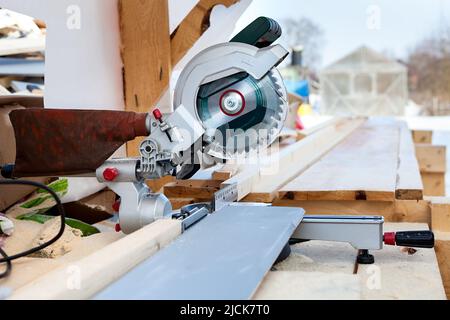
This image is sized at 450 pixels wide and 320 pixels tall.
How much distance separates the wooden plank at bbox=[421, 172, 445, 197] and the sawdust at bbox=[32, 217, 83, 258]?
345cm

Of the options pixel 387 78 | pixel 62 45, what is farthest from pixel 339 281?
pixel 387 78

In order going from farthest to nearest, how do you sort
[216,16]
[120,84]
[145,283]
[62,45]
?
[216,16] → [120,84] → [62,45] → [145,283]

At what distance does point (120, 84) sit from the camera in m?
2.98

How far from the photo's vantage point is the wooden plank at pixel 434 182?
477 centimetres

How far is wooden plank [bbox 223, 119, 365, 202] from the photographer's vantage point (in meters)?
2.23

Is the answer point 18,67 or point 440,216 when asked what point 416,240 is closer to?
point 440,216

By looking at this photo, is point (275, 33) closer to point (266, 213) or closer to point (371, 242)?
point (266, 213)

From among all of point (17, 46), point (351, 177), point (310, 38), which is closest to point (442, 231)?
point (351, 177)

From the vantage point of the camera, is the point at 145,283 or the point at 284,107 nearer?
the point at 145,283

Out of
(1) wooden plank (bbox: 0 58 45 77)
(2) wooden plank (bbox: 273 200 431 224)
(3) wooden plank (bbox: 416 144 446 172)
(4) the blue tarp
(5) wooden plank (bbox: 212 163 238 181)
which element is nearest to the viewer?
(2) wooden plank (bbox: 273 200 431 224)

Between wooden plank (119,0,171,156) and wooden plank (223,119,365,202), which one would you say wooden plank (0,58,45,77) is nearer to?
wooden plank (119,0,171,156)

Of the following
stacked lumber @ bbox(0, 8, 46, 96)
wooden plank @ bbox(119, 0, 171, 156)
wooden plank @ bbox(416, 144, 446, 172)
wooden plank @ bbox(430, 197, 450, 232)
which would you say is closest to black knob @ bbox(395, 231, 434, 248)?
wooden plank @ bbox(430, 197, 450, 232)

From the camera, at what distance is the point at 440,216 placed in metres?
2.00

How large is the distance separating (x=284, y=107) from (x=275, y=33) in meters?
0.24
